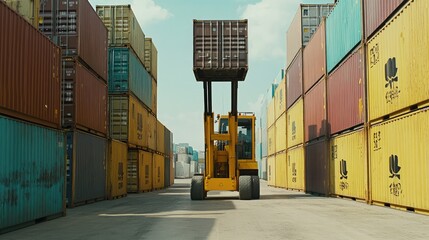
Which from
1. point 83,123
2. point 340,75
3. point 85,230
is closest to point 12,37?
point 85,230

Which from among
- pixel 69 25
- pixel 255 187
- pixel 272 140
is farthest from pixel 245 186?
pixel 272 140

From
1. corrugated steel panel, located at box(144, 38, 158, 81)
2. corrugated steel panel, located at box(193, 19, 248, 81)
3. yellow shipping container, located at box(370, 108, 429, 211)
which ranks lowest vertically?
yellow shipping container, located at box(370, 108, 429, 211)

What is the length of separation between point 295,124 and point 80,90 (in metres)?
17.8

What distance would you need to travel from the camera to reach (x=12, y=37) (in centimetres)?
1195

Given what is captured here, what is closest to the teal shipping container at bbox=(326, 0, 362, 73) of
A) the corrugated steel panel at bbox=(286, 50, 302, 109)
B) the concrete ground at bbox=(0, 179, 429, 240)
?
the corrugated steel panel at bbox=(286, 50, 302, 109)

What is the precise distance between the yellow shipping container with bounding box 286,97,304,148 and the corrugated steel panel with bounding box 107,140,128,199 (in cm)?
1113

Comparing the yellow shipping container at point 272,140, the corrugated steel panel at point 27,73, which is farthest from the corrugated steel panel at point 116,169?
the yellow shipping container at point 272,140

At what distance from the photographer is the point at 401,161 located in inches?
604

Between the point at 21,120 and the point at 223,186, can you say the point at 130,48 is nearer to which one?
the point at 223,186

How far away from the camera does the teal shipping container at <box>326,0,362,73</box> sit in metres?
19.8

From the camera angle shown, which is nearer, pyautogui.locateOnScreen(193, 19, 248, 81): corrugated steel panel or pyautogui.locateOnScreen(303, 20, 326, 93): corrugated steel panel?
pyautogui.locateOnScreen(193, 19, 248, 81): corrugated steel panel

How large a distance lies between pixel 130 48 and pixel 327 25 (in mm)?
10767

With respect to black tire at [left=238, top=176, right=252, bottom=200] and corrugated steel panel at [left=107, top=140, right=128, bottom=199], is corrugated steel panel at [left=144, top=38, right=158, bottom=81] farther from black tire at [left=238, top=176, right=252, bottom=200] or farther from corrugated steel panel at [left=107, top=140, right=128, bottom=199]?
black tire at [left=238, top=176, right=252, bottom=200]

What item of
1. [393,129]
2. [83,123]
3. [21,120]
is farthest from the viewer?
[83,123]
